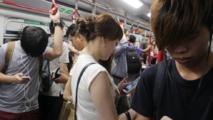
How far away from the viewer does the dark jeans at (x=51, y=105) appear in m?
2.69

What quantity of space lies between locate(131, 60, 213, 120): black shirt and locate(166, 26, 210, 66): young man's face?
0.11 metres

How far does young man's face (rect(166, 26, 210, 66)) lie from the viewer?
26.8 inches

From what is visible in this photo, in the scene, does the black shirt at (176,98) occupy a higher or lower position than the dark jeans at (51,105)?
higher

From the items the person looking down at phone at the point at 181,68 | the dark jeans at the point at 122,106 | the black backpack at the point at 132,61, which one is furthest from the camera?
the black backpack at the point at 132,61

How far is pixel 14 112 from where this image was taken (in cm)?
193

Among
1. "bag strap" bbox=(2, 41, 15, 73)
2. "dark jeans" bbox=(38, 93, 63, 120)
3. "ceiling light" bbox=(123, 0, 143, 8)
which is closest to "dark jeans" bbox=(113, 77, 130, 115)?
"dark jeans" bbox=(38, 93, 63, 120)

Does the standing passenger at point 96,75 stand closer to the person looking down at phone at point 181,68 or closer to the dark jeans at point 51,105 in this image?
the person looking down at phone at point 181,68

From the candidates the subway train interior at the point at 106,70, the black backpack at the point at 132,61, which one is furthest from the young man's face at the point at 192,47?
the black backpack at the point at 132,61

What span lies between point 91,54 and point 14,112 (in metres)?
1.08

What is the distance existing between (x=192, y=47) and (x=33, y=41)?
1.60 metres

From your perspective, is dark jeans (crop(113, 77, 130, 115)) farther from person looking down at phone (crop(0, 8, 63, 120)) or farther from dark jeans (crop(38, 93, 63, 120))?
person looking down at phone (crop(0, 8, 63, 120))

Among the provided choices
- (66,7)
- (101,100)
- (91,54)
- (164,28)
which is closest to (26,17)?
(66,7)

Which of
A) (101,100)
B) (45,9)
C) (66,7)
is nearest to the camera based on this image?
(101,100)

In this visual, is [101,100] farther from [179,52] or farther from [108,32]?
[179,52]
